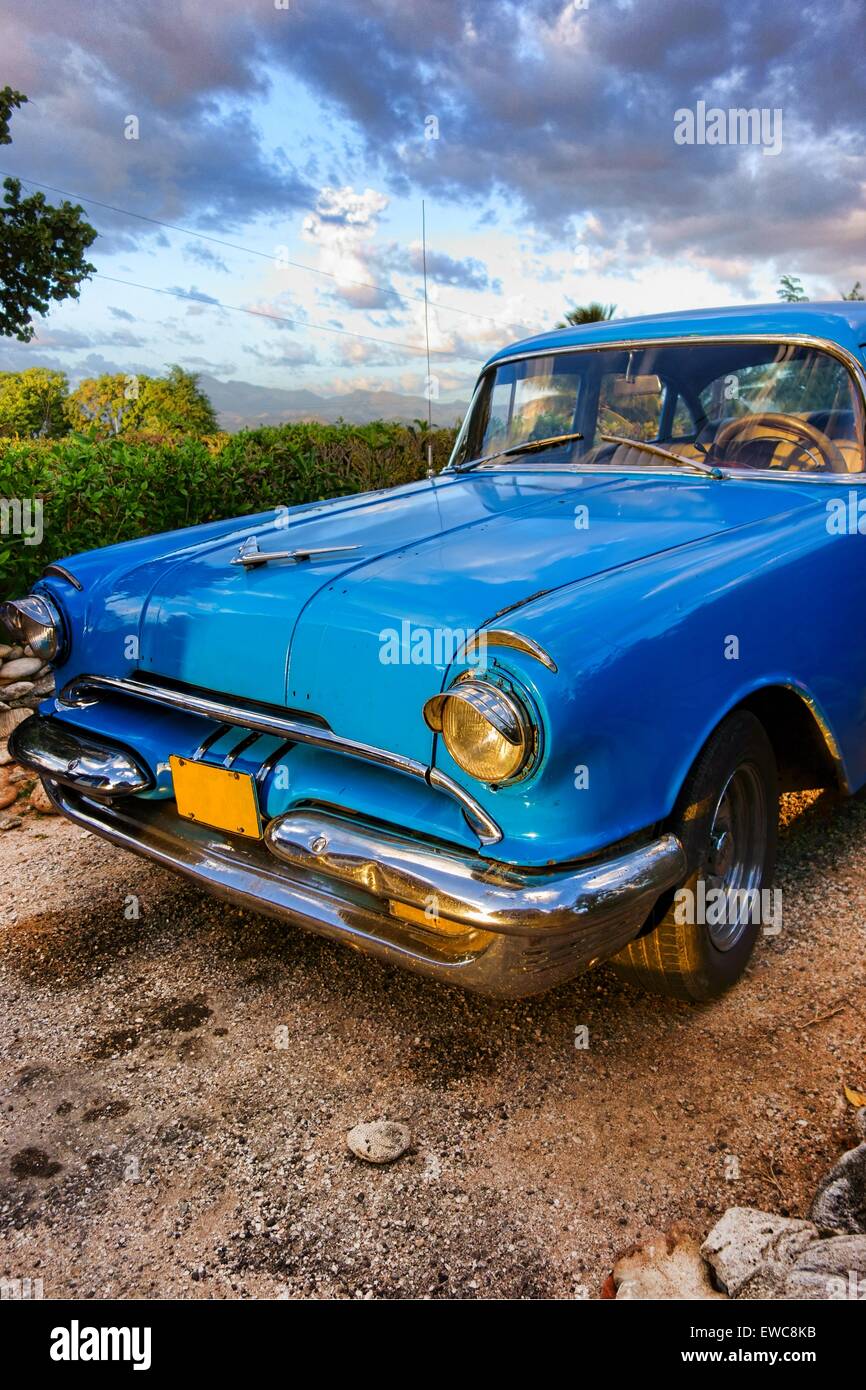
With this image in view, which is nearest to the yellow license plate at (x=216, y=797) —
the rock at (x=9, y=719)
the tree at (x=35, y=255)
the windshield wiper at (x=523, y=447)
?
the windshield wiper at (x=523, y=447)

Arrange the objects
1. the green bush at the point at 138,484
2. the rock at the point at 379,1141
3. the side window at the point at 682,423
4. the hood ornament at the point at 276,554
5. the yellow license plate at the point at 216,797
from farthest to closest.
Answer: the green bush at the point at 138,484 → the side window at the point at 682,423 → the hood ornament at the point at 276,554 → the yellow license plate at the point at 216,797 → the rock at the point at 379,1141

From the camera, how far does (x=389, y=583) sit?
7.21ft

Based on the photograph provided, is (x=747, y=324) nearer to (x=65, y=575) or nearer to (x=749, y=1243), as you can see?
(x=65, y=575)

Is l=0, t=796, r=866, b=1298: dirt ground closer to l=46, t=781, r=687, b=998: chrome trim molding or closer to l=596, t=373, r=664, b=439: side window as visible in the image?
l=46, t=781, r=687, b=998: chrome trim molding

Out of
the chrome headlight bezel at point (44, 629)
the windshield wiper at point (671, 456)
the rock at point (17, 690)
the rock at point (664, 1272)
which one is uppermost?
the windshield wiper at point (671, 456)

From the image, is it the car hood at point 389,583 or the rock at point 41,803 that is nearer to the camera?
the car hood at point 389,583

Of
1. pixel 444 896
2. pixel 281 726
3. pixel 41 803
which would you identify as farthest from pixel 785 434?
pixel 41 803

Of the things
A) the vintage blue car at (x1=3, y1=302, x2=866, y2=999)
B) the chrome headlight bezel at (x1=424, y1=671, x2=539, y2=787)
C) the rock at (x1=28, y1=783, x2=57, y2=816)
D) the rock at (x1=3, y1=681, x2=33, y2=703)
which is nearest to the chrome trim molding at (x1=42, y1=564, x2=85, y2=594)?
the vintage blue car at (x1=3, y1=302, x2=866, y2=999)

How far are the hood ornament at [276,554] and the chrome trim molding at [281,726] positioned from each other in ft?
1.26

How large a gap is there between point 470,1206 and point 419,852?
28.9 inches

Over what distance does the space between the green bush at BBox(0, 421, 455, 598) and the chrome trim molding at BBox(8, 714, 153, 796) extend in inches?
84.0

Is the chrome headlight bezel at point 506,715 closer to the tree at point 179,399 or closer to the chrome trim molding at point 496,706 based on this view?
the chrome trim molding at point 496,706

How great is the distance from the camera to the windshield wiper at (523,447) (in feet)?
11.1

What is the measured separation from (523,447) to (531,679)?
2.00 m
